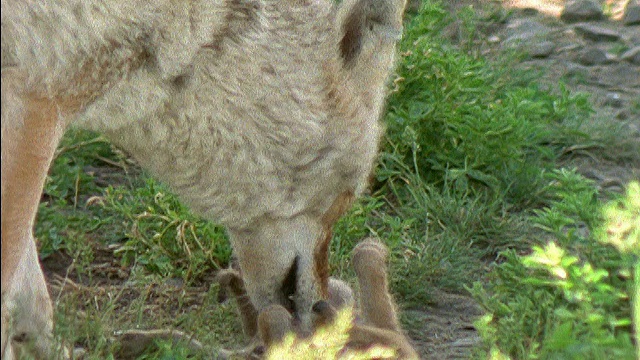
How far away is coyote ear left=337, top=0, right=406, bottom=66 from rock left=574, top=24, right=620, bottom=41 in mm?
3422

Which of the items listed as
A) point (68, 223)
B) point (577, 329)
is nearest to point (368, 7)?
point (577, 329)

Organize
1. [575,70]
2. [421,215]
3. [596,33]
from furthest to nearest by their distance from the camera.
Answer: [596,33]
[575,70]
[421,215]

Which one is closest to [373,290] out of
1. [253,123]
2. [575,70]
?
[253,123]

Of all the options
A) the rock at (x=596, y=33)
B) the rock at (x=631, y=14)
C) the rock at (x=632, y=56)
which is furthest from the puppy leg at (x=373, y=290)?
the rock at (x=631, y=14)

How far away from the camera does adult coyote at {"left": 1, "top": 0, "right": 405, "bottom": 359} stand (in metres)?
4.03

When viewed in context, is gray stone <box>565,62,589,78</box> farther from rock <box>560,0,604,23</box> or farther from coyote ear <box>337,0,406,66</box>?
coyote ear <box>337,0,406,66</box>

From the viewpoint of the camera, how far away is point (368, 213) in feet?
19.7

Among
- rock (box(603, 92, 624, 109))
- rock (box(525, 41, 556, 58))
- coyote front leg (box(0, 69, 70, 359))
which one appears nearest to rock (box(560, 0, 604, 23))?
rock (box(525, 41, 556, 58))

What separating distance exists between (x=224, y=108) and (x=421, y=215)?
1.81 m

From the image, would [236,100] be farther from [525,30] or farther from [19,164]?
[525,30]

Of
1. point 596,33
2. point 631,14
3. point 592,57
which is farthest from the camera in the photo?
point 631,14

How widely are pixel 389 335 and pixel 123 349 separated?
1047 millimetres

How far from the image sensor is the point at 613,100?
7160 millimetres

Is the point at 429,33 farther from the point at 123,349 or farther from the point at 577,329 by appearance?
the point at 577,329
